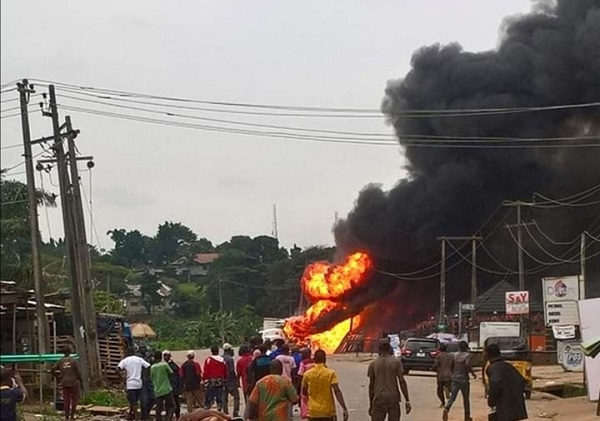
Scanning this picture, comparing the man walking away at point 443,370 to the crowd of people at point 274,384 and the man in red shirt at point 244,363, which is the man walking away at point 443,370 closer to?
the crowd of people at point 274,384

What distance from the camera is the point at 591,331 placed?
19.7m

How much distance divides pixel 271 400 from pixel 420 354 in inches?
950

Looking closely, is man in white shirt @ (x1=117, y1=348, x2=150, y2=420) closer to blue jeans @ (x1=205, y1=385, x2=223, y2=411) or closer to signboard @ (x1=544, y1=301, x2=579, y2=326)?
blue jeans @ (x1=205, y1=385, x2=223, y2=411)

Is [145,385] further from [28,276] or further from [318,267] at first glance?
[318,267]

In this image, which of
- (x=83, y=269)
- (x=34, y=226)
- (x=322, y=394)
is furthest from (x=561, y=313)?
(x=322, y=394)

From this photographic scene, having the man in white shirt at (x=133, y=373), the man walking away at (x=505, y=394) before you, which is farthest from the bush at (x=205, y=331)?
the man walking away at (x=505, y=394)

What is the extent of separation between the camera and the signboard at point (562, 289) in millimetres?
30875

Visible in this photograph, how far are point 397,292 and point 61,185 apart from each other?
3456 centimetres

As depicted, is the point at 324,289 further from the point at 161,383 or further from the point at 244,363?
the point at 161,383

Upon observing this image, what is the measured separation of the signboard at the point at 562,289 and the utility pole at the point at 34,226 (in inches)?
642

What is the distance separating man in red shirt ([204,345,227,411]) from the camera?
722 inches

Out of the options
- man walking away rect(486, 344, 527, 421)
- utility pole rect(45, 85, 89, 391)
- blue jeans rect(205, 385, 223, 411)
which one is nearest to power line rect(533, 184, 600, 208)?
utility pole rect(45, 85, 89, 391)

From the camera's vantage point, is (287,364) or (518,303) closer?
(287,364)

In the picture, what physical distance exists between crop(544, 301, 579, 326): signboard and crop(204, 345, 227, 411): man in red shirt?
15662mm
